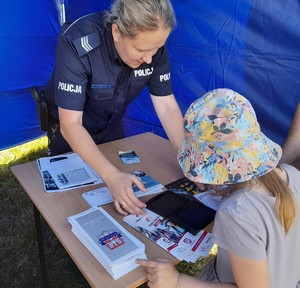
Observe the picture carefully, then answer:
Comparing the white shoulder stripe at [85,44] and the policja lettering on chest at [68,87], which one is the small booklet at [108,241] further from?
the white shoulder stripe at [85,44]

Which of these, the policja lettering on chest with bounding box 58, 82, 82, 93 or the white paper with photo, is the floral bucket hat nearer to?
the white paper with photo

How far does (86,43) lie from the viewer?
1.32 metres

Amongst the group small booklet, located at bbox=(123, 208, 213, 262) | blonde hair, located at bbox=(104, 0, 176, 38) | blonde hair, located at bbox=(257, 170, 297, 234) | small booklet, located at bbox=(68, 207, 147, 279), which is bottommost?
small booklet, located at bbox=(123, 208, 213, 262)

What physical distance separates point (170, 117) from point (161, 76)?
0.20 meters

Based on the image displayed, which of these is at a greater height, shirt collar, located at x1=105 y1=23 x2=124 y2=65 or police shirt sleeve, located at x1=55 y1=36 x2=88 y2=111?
shirt collar, located at x1=105 y1=23 x2=124 y2=65

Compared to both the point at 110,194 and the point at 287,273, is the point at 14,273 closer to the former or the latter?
the point at 110,194

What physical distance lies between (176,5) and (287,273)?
5.42ft

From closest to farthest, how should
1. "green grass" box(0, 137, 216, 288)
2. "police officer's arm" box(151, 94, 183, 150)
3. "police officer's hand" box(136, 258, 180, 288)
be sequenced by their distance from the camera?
1. "police officer's hand" box(136, 258, 180, 288)
2. "police officer's arm" box(151, 94, 183, 150)
3. "green grass" box(0, 137, 216, 288)

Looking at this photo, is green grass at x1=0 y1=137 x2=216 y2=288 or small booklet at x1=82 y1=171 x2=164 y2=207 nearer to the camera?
small booklet at x1=82 y1=171 x2=164 y2=207

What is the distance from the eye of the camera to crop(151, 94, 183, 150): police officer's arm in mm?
1478

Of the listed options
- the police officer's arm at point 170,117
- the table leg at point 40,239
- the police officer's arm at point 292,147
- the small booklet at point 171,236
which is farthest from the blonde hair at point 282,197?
the table leg at point 40,239

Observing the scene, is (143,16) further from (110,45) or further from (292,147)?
(292,147)

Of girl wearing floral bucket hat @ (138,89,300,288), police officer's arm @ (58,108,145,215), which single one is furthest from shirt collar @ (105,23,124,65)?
girl wearing floral bucket hat @ (138,89,300,288)

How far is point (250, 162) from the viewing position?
721 mm
